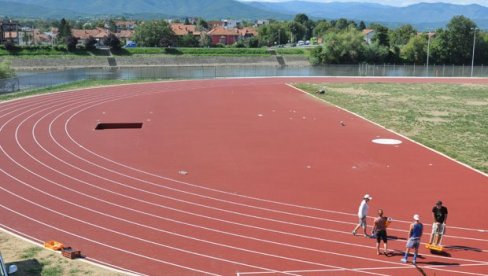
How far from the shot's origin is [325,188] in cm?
1931

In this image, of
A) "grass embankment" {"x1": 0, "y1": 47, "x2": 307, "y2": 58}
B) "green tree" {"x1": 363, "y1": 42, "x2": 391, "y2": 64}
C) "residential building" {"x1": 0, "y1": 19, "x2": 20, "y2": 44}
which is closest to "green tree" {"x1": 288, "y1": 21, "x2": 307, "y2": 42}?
"grass embankment" {"x1": 0, "y1": 47, "x2": 307, "y2": 58}

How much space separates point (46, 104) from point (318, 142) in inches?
838

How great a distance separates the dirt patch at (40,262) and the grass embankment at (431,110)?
637 inches

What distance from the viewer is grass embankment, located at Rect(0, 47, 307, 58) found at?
287 feet

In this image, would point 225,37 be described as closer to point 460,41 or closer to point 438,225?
point 460,41

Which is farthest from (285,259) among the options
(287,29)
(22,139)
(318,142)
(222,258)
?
(287,29)

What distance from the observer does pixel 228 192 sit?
1866 cm

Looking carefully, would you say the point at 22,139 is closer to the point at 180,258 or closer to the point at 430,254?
the point at 180,258

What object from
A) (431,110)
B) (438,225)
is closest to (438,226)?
(438,225)

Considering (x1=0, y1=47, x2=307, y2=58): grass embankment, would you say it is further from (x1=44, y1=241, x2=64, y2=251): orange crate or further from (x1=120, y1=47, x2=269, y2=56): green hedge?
(x1=44, y1=241, x2=64, y2=251): orange crate

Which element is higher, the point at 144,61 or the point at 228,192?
the point at 144,61

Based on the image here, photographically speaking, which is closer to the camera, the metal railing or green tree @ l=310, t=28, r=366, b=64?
the metal railing

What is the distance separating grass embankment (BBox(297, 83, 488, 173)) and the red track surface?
68.8 inches

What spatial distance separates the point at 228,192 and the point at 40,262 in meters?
7.13
